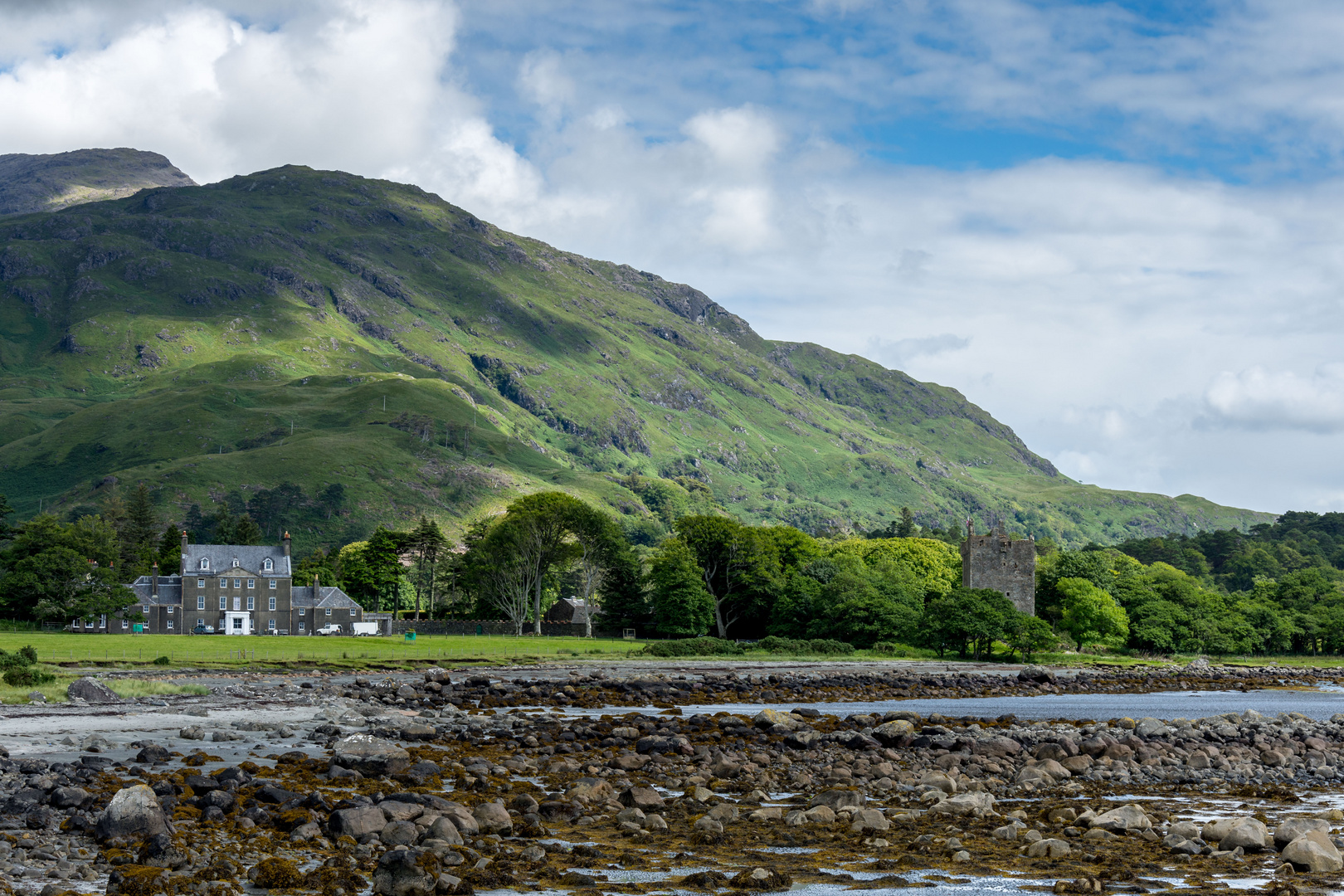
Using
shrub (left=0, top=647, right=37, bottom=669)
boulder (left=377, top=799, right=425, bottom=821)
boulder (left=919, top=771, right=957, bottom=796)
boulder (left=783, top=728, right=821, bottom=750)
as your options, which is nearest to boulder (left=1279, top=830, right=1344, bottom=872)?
boulder (left=919, top=771, right=957, bottom=796)

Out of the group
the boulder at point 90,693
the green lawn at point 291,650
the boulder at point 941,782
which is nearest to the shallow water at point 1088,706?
the boulder at point 941,782

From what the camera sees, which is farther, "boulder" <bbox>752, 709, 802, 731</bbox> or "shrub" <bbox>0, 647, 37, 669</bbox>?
"shrub" <bbox>0, 647, 37, 669</bbox>

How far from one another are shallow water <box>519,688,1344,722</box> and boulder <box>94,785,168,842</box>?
2802 cm

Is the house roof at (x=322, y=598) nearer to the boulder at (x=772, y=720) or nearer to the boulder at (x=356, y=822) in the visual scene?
the boulder at (x=772, y=720)

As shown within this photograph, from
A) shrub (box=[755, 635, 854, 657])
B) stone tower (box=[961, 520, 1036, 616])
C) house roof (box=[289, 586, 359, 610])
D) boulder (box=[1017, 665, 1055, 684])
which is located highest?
stone tower (box=[961, 520, 1036, 616])

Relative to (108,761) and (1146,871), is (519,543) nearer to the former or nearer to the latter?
(108,761)

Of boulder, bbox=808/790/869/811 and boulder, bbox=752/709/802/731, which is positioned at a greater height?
boulder, bbox=808/790/869/811

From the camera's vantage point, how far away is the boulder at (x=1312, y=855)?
2070 cm

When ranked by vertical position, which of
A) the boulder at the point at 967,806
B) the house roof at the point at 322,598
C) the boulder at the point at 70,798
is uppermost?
the house roof at the point at 322,598

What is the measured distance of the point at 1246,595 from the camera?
12925 centimetres

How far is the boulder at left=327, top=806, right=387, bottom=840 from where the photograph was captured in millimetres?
21906

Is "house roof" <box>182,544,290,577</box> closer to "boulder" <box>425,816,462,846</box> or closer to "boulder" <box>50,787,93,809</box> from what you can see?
"boulder" <box>50,787,93,809</box>

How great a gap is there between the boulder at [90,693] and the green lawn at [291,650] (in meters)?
16.6

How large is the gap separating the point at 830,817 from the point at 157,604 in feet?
386
